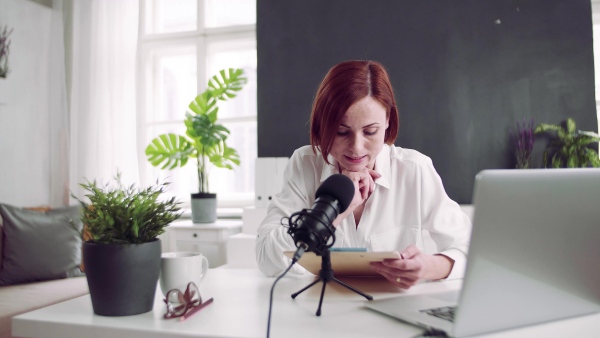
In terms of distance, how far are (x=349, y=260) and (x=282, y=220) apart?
1.63ft

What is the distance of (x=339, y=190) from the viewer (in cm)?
77

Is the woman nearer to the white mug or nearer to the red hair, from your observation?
the red hair

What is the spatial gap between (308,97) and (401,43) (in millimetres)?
849

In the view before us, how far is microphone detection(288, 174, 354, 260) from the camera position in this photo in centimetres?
73

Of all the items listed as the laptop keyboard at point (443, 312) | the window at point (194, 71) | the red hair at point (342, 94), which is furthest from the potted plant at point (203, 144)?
the laptop keyboard at point (443, 312)

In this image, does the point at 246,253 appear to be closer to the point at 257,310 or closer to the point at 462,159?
the point at 462,159

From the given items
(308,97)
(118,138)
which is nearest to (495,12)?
(308,97)

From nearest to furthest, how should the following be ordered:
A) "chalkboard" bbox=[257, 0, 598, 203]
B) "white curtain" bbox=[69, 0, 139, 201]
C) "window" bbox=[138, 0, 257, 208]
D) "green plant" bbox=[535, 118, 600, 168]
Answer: "green plant" bbox=[535, 118, 600, 168], "chalkboard" bbox=[257, 0, 598, 203], "white curtain" bbox=[69, 0, 139, 201], "window" bbox=[138, 0, 257, 208]

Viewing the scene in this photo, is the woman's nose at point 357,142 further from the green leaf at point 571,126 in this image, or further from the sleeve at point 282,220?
the green leaf at point 571,126

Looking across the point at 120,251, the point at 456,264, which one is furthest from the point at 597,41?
the point at 120,251

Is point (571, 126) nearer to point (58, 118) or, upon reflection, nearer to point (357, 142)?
point (357, 142)

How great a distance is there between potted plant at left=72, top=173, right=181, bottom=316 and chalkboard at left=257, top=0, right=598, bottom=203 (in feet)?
9.50

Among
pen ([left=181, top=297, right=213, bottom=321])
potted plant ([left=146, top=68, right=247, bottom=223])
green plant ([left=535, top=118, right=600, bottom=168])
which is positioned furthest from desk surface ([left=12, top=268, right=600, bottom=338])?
green plant ([left=535, top=118, right=600, bottom=168])

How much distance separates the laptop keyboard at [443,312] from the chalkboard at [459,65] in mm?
2873
